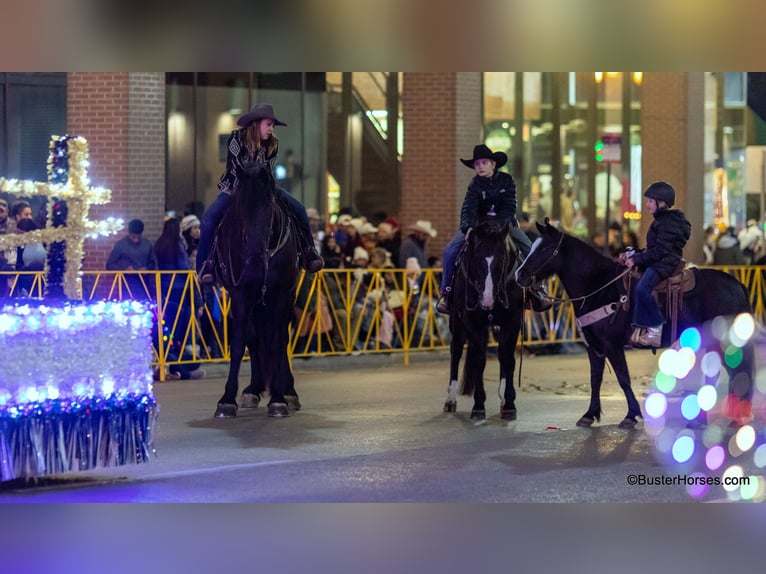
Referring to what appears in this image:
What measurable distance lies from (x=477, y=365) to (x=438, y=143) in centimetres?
1174

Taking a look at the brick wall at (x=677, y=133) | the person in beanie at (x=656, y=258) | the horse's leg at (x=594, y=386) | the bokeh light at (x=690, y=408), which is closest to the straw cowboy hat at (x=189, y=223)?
the bokeh light at (x=690, y=408)

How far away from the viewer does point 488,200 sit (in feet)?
43.4

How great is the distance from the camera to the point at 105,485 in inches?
392

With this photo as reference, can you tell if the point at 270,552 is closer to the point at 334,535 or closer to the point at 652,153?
the point at 334,535

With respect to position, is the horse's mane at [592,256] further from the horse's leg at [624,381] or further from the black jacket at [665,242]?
the horse's leg at [624,381]

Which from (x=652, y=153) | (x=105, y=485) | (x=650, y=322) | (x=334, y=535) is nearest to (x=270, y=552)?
(x=334, y=535)

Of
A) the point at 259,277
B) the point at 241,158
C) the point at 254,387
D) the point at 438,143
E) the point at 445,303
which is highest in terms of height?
the point at 438,143

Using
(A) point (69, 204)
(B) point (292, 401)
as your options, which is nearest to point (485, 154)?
(B) point (292, 401)

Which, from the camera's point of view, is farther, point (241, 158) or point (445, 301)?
point (445, 301)

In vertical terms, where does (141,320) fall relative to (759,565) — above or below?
above

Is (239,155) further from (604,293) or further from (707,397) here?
(707,397)

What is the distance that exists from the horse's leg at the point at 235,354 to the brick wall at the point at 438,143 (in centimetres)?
1131

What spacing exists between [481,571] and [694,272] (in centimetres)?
567

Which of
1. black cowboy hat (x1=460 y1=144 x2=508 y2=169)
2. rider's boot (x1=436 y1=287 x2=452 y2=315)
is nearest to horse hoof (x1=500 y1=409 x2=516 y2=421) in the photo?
rider's boot (x1=436 y1=287 x2=452 y2=315)
